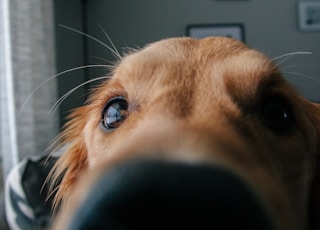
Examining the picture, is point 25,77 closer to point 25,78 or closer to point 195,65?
point 25,78

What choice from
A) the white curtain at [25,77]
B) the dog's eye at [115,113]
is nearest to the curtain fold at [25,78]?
the white curtain at [25,77]

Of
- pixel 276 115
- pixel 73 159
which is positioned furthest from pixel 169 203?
pixel 73 159

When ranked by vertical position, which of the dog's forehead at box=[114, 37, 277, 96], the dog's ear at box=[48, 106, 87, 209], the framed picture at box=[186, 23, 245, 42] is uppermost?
the framed picture at box=[186, 23, 245, 42]

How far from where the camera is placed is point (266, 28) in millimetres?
3684

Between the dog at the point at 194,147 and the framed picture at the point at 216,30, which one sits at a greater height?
the framed picture at the point at 216,30

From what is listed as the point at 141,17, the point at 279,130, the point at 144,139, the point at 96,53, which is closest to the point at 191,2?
the point at 141,17

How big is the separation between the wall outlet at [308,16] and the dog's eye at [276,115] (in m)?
2.97

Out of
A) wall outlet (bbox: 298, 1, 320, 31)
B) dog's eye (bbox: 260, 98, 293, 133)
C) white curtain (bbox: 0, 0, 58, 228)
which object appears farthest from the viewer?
wall outlet (bbox: 298, 1, 320, 31)

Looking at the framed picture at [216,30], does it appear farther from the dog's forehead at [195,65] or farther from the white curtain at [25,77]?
the dog's forehead at [195,65]

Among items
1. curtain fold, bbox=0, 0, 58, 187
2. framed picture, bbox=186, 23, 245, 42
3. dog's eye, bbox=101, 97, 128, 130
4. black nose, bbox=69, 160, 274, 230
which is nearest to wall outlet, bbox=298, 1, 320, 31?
framed picture, bbox=186, 23, 245, 42

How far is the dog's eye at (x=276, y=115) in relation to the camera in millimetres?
907

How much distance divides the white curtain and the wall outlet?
2064mm

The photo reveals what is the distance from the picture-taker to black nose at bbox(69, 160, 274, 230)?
16.5 inches

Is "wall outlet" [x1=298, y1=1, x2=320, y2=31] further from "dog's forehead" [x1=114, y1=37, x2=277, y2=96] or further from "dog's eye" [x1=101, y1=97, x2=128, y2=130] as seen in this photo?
"dog's eye" [x1=101, y1=97, x2=128, y2=130]
